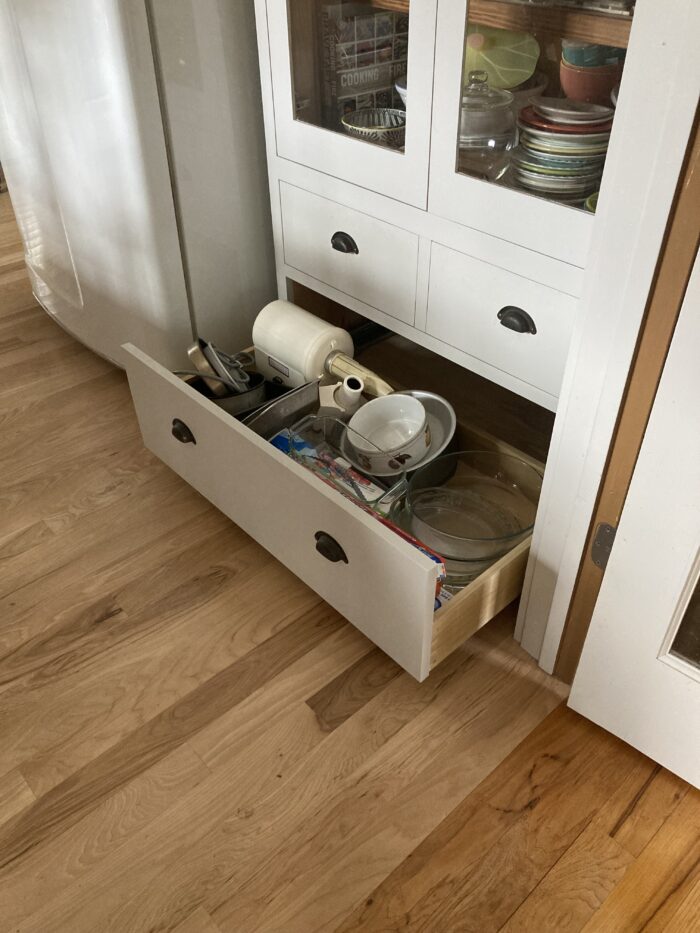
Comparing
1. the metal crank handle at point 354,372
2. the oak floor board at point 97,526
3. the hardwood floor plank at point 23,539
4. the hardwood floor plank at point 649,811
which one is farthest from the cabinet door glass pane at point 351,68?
the hardwood floor plank at point 649,811

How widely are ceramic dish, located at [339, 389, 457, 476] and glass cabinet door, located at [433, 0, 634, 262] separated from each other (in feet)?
1.05

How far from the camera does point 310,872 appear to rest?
930mm

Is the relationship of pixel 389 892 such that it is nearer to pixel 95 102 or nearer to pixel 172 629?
pixel 172 629

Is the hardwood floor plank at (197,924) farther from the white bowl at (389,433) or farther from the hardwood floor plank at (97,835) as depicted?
the white bowl at (389,433)

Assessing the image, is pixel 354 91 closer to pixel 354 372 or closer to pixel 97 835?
pixel 354 372

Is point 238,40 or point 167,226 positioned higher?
point 238,40

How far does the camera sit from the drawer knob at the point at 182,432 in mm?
1258

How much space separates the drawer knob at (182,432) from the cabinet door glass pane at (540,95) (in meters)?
0.55

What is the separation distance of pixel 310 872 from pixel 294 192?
1015mm

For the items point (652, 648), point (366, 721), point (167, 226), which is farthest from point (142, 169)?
point (652, 648)

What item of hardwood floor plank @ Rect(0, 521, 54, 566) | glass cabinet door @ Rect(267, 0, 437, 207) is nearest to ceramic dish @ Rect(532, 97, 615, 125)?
glass cabinet door @ Rect(267, 0, 437, 207)

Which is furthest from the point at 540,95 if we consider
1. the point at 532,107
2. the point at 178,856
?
the point at 178,856

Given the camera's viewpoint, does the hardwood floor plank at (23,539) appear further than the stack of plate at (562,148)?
Yes

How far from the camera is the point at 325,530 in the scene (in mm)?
1053
